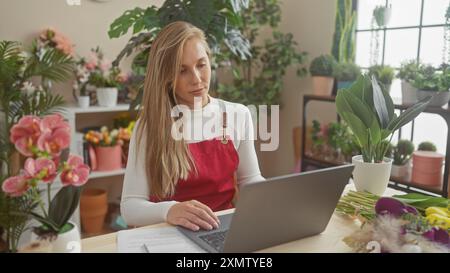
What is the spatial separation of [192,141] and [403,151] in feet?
4.71

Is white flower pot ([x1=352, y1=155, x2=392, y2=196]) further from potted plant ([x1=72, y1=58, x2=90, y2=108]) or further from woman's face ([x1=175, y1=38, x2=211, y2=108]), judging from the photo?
potted plant ([x1=72, y1=58, x2=90, y2=108])

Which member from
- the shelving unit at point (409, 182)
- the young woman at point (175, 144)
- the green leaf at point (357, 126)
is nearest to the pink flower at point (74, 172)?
the young woman at point (175, 144)

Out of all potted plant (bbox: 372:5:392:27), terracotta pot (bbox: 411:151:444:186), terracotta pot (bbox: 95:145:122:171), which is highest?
potted plant (bbox: 372:5:392:27)

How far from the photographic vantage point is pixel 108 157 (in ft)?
9.41

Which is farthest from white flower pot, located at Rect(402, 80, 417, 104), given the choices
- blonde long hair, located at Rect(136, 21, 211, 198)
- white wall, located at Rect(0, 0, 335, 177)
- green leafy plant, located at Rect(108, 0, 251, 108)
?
blonde long hair, located at Rect(136, 21, 211, 198)

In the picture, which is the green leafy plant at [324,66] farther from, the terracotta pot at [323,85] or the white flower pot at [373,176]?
the white flower pot at [373,176]

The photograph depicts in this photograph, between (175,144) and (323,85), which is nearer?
(175,144)

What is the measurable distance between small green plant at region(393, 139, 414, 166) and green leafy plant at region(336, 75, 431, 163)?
117 centimetres

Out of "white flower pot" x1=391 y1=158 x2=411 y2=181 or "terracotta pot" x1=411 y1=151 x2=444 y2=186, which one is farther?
"white flower pot" x1=391 y1=158 x2=411 y2=181

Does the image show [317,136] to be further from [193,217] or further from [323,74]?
[193,217]

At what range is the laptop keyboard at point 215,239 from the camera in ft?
3.05

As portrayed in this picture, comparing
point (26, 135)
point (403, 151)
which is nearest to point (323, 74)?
point (403, 151)

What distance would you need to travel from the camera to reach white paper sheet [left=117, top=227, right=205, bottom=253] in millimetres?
925
